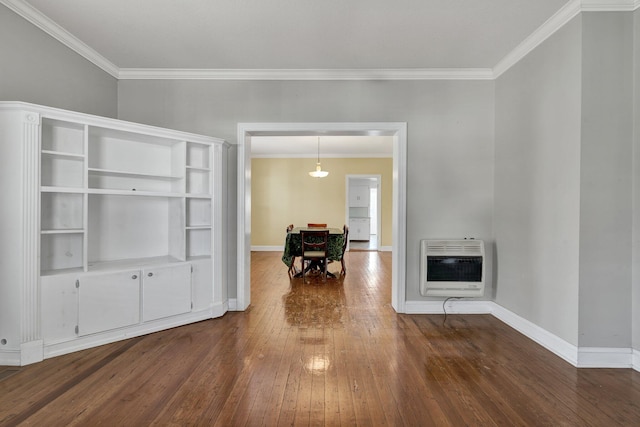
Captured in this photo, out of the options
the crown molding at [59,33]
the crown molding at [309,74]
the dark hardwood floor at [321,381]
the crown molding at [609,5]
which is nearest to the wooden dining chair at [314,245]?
the dark hardwood floor at [321,381]

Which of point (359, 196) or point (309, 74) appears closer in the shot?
point (309, 74)

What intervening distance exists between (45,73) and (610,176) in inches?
189

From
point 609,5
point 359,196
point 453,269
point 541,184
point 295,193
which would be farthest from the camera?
point 359,196

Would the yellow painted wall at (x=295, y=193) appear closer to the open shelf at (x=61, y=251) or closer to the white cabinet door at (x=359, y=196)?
the white cabinet door at (x=359, y=196)

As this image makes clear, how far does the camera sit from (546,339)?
2.73 m

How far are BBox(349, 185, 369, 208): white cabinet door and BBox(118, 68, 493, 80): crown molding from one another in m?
7.92

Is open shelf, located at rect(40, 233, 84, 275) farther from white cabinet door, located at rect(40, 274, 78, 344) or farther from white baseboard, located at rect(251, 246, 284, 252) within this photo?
white baseboard, located at rect(251, 246, 284, 252)

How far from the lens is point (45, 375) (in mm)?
2238

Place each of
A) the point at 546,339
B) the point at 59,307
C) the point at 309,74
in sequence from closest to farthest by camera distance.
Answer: the point at 59,307, the point at 546,339, the point at 309,74

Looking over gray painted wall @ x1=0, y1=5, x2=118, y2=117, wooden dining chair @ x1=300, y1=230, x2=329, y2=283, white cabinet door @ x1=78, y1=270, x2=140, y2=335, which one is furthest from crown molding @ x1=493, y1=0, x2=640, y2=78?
gray painted wall @ x1=0, y1=5, x2=118, y2=117

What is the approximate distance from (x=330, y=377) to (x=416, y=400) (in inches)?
23.4

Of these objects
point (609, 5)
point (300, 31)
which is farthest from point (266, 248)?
point (609, 5)

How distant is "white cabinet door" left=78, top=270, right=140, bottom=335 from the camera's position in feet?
8.71

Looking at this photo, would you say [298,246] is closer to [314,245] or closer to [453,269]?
[314,245]
